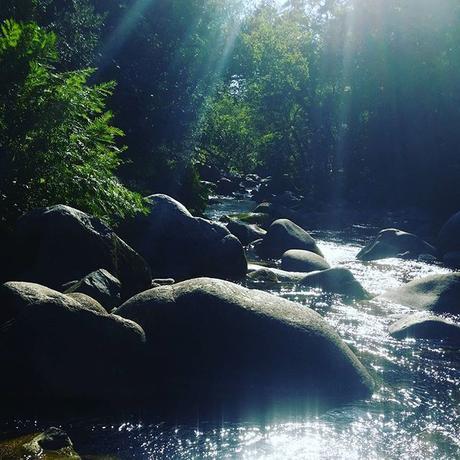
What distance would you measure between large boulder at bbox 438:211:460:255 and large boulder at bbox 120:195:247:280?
7.86m

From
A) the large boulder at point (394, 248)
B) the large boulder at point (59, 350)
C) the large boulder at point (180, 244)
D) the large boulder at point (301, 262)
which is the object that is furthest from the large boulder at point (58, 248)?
the large boulder at point (394, 248)

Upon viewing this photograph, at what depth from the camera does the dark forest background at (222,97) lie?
10375 mm

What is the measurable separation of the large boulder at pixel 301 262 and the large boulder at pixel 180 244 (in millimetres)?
1724

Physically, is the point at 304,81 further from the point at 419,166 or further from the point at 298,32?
the point at 419,166

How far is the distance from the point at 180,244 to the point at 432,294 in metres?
5.58

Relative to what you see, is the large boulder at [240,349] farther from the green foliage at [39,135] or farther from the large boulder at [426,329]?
the green foliage at [39,135]

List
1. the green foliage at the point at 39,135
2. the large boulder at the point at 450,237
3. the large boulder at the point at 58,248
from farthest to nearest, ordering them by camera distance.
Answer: the large boulder at the point at 450,237 < the green foliage at the point at 39,135 < the large boulder at the point at 58,248

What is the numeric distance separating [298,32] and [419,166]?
12353 millimetres

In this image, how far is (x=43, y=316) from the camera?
668 centimetres

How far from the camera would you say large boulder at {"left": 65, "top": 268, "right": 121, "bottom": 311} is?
8438mm

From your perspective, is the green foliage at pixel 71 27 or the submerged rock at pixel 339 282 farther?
the green foliage at pixel 71 27

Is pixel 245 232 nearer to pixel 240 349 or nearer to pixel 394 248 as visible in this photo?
pixel 394 248

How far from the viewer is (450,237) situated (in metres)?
19.8

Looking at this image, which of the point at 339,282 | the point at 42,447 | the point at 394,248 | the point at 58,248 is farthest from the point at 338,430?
the point at 394,248
